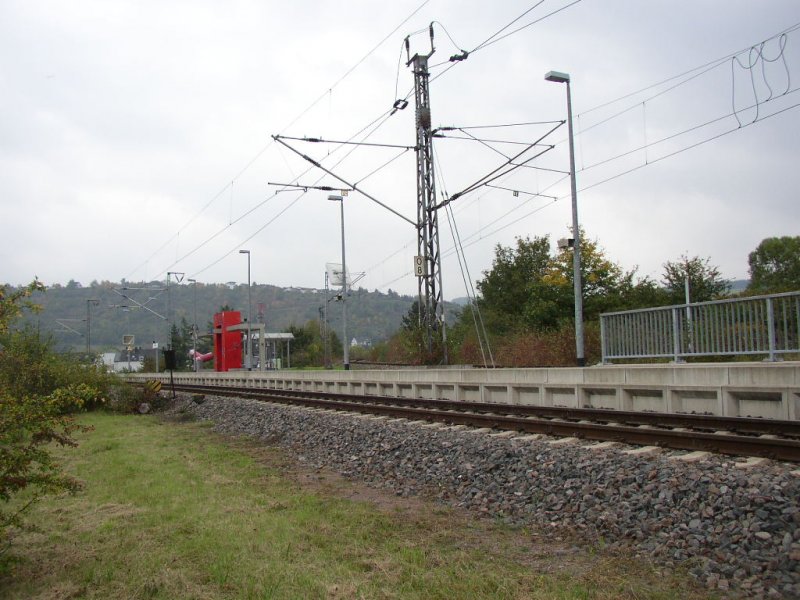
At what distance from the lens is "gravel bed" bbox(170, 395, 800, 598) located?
218 inches

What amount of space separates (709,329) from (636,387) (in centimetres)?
385

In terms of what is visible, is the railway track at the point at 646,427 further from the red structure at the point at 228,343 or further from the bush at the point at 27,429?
the red structure at the point at 228,343

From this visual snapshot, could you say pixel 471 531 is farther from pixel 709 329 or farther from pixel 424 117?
pixel 424 117

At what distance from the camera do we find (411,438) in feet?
39.9

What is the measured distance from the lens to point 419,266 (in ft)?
79.9

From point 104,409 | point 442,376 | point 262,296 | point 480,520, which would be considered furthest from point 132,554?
point 262,296

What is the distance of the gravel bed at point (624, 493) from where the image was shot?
5535 millimetres

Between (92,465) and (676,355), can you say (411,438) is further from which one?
(676,355)

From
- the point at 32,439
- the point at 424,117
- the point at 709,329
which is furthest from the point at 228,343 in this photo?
the point at 32,439

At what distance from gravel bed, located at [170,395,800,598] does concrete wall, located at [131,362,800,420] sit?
315 cm

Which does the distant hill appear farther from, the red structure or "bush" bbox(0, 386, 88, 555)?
"bush" bbox(0, 386, 88, 555)

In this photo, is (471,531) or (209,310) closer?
(471,531)

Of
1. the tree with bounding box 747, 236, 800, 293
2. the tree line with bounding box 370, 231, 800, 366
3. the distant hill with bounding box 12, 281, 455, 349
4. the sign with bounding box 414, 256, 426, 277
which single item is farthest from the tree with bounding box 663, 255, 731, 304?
the distant hill with bounding box 12, 281, 455, 349

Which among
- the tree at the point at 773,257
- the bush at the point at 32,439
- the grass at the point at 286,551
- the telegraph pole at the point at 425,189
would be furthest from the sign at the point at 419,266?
the tree at the point at 773,257
